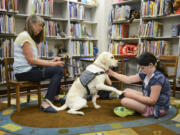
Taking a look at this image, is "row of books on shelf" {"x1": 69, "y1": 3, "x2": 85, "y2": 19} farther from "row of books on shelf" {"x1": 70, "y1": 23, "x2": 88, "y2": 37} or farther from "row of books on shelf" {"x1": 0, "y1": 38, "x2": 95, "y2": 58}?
"row of books on shelf" {"x1": 0, "y1": 38, "x2": 95, "y2": 58}

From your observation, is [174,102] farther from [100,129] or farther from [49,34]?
[49,34]

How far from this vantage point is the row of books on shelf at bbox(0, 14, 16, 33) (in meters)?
2.99

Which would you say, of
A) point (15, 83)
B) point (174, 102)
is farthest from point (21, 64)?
point (174, 102)

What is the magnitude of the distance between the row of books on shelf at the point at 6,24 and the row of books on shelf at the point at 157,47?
2641 mm

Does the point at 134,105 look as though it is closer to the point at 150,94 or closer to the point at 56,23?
the point at 150,94

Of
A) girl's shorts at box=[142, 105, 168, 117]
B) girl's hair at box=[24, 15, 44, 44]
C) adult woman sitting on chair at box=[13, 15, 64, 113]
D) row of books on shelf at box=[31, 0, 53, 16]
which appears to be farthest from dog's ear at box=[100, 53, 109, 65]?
row of books on shelf at box=[31, 0, 53, 16]

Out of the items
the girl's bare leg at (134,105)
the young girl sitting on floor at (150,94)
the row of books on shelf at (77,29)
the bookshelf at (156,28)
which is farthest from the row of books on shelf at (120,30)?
the girl's bare leg at (134,105)

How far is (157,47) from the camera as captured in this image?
11.6ft

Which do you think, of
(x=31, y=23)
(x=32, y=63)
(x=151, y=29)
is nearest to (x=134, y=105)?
(x=32, y=63)

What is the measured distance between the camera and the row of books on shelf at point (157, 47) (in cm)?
347

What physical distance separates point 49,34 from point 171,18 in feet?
8.54

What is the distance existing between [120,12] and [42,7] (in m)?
1.82

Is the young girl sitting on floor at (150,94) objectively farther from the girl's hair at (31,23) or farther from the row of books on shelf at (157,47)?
the row of books on shelf at (157,47)

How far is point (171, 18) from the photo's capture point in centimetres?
361
